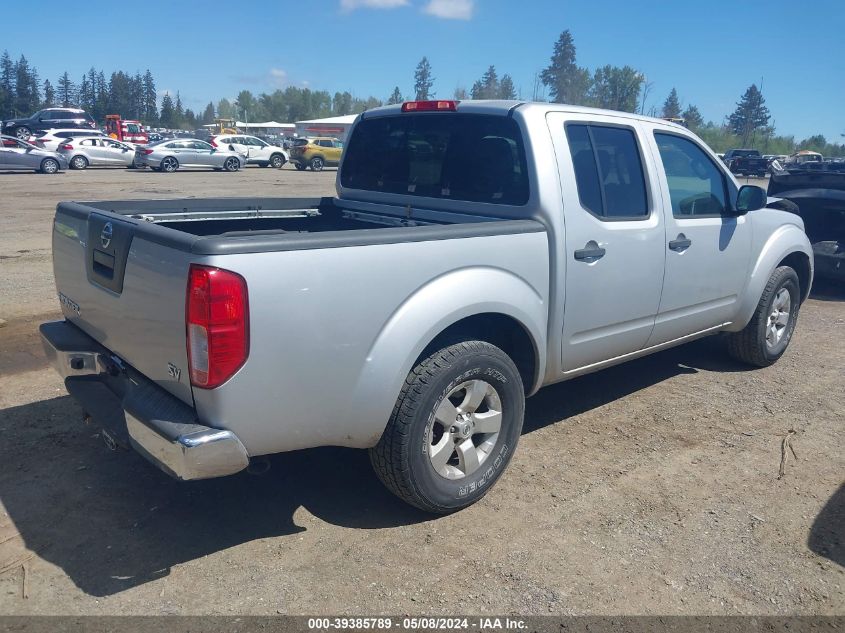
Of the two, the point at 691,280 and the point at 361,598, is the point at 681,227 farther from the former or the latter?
the point at 361,598

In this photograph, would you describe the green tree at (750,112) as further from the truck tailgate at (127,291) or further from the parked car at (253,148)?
the truck tailgate at (127,291)

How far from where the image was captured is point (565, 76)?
374ft

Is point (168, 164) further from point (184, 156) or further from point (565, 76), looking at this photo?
point (565, 76)

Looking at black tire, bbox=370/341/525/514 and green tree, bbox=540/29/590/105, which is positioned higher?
green tree, bbox=540/29/590/105

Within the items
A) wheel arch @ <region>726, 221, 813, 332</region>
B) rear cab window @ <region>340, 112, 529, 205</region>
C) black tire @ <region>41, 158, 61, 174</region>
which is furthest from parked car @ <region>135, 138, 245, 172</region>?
wheel arch @ <region>726, 221, 813, 332</region>

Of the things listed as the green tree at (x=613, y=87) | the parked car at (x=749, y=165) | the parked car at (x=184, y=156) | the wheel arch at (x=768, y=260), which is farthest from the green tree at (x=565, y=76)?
the wheel arch at (x=768, y=260)

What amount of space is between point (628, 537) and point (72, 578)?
251cm

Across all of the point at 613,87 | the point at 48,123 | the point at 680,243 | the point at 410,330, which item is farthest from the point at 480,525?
the point at 613,87

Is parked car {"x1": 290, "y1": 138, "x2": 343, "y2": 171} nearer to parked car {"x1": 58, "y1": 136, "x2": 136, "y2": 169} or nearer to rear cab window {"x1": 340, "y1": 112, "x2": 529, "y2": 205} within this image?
parked car {"x1": 58, "y1": 136, "x2": 136, "y2": 169}

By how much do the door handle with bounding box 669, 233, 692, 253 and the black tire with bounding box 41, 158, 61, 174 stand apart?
2867 centimetres

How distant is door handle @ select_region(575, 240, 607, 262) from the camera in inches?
157

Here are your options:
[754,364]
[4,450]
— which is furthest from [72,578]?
[754,364]

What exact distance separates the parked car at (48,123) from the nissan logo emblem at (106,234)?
141ft

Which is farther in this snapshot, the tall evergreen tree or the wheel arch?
the tall evergreen tree
